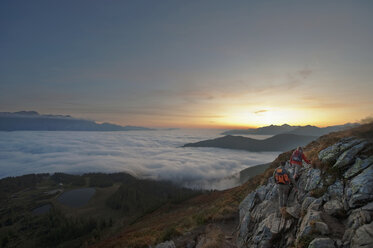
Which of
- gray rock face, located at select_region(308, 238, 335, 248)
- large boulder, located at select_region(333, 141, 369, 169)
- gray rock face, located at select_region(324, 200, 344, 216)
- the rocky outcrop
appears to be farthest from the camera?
large boulder, located at select_region(333, 141, 369, 169)

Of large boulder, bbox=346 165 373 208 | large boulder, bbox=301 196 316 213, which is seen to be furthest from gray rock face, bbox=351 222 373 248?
large boulder, bbox=301 196 316 213

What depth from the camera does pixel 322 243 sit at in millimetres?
6242

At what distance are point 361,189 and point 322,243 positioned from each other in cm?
374

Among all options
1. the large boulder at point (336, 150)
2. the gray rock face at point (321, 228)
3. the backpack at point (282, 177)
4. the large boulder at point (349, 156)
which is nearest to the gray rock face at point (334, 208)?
the gray rock face at point (321, 228)

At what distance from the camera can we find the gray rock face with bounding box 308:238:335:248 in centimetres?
614

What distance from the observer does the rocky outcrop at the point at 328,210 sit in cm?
637

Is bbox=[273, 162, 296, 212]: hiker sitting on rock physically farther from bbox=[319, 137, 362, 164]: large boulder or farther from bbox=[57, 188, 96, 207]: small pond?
bbox=[57, 188, 96, 207]: small pond

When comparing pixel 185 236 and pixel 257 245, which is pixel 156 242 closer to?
pixel 185 236

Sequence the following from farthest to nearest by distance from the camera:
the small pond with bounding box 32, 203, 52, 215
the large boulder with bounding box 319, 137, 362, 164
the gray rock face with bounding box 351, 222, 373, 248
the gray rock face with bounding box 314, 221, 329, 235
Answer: the small pond with bounding box 32, 203, 52, 215
the large boulder with bounding box 319, 137, 362, 164
the gray rock face with bounding box 314, 221, 329, 235
the gray rock face with bounding box 351, 222, 373, 248

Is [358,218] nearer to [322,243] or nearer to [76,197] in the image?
[322,243]

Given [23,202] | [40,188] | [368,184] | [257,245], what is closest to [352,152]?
[368,184]

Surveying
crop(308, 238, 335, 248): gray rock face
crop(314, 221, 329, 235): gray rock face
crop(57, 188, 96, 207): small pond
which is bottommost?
crop(57, 188, 96, 207): small pond

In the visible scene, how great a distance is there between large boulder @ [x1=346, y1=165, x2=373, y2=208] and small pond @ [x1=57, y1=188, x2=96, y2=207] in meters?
173

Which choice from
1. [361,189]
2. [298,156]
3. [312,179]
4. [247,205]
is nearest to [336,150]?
[298,156]
